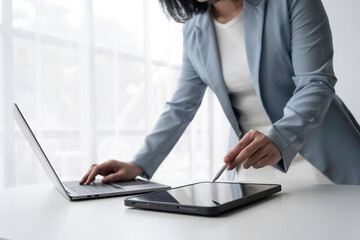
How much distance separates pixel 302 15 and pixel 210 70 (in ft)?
1.15

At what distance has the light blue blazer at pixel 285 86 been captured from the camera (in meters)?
0.94

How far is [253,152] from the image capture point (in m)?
0.79

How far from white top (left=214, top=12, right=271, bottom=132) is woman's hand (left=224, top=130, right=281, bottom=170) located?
1.45 feet

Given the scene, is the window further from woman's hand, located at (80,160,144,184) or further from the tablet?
the tablet

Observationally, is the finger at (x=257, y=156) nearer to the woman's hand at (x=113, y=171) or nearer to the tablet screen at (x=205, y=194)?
the tablet screen at (x=205, y=194)

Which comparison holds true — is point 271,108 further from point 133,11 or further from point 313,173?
point 133,11

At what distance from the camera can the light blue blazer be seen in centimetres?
94

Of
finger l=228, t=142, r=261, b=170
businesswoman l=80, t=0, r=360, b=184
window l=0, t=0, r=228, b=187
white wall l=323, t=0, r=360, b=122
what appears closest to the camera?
finger l=228, t=142, r=261, b=170

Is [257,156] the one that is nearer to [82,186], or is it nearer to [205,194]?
[205,194]

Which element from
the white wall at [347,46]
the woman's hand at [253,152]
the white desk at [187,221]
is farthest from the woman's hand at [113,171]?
the white wall at [347,46]

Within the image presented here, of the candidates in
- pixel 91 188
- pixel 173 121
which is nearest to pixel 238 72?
pixel 173 121

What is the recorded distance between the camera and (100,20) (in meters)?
2.22

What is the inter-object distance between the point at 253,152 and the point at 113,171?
452 millimetres

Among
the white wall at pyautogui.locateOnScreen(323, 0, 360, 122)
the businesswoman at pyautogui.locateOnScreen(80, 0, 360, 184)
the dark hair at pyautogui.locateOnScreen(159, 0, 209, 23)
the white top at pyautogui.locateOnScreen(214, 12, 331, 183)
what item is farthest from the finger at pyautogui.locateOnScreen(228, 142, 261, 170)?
the white wall at pyautogui.locateOnScreen(323, 0, 360, 122)
